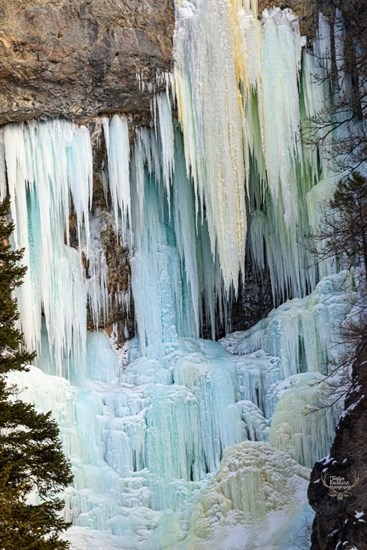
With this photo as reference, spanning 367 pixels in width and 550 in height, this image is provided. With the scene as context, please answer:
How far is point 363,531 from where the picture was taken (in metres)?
11.4

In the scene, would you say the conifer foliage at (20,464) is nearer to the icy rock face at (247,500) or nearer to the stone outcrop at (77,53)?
the icy rock face at (247,500)

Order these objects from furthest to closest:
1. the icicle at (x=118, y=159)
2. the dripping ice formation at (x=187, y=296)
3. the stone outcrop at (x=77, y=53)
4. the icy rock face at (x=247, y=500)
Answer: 1. the icicle at (x=118, y=159)
2. the dripping ice formation at (x=187, y=296)
3. the stone outcrop at (x=77, y=53)
4. the icy rock face at (x=247, y=500)

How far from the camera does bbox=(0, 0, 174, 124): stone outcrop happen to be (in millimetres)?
15961

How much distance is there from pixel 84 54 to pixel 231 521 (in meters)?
6.94

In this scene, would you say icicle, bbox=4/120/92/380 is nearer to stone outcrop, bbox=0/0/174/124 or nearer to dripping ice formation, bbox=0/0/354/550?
dripping ice formation, bbox=0/0/354/550

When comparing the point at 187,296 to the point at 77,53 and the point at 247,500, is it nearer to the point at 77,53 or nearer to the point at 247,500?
the point at 247,500

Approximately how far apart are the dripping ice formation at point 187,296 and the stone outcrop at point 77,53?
0.33 meters

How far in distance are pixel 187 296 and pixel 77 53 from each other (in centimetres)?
454

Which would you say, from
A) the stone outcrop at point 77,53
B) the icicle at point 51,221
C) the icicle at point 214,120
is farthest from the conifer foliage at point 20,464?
the icicle at point 214,120

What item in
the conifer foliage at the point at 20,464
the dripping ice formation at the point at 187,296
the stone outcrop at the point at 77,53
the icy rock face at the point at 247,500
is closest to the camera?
the conifer foliage at the point at 20,464

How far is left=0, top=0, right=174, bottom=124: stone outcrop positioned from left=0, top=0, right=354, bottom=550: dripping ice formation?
0.33 meters

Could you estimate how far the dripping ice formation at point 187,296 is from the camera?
1634 cm

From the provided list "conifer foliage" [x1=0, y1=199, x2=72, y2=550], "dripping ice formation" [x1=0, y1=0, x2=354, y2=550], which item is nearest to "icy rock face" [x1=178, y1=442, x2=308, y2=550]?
"dripping ice formation" [x1=0, y1=0, x2=354, y2=550]

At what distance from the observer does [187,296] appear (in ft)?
61.3
